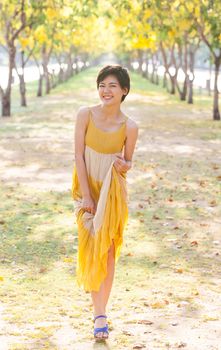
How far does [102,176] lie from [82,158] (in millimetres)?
197

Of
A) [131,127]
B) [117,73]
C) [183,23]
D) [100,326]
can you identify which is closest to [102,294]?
[100,326]

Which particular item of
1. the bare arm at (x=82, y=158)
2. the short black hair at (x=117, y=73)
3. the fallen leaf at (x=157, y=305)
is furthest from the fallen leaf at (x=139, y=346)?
the short black hair at (x=117, y=73)

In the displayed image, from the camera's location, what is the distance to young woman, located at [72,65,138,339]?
15.3 feet

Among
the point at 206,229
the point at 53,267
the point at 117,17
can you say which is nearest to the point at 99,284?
the point at 53,267

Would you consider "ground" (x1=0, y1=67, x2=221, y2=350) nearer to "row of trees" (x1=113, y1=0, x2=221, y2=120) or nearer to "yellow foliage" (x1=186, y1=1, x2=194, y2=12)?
"row of trees" (x1=113, y1=0, x2=221, y2=120)

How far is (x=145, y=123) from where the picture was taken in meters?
21.8

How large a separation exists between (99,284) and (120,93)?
1.40m

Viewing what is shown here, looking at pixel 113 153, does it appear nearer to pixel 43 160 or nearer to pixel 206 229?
pixel 206 229

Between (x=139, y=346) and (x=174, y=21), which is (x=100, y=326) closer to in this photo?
(x=139, y=346)

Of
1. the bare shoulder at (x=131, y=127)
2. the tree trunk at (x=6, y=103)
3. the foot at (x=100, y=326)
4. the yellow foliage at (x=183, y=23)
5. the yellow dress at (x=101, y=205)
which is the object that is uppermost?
the yellow foliage at (x=183, y=23)

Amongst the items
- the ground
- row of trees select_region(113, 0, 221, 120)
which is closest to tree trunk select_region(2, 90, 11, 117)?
row of trees select_region(113, 0, 221, 120)

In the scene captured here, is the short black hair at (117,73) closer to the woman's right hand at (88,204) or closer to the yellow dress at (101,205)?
the yellow dress at (101,205)

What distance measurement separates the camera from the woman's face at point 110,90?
4.62 metres

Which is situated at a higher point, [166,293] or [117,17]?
[117,17]
